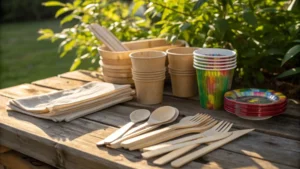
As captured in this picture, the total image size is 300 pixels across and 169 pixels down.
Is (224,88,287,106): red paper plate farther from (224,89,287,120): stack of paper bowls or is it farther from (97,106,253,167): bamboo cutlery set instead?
(97,106,253,167): bamboo cutlery set

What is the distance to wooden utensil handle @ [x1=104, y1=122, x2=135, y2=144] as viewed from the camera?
962 millimetres

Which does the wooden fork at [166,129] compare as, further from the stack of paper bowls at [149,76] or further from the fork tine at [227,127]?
the stack of paper bowls at [149,76]

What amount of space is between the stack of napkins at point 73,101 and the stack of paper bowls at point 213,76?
0.27 meters

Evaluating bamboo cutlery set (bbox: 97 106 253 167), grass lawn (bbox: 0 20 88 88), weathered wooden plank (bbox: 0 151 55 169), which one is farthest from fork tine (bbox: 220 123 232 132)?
grass lawn (bbox: 0 20 88 88)

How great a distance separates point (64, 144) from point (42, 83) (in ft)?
2.34

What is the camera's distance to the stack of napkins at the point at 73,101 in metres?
1.16

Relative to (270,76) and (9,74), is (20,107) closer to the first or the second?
(270,76)

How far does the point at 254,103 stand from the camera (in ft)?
3.60

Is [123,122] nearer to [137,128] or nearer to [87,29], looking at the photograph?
[137,128]

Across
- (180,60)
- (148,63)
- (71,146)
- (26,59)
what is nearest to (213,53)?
(180,60)

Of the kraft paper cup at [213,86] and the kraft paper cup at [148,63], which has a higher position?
the kraft paper cup at [148,63]

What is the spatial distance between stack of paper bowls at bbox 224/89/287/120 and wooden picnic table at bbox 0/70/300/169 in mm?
22

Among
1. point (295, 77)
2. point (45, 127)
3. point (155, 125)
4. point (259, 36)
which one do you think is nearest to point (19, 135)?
point (45, 127)

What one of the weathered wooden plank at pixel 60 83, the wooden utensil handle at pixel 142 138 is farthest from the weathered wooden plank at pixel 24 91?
the wooden utensil handle at pixel 142 138
